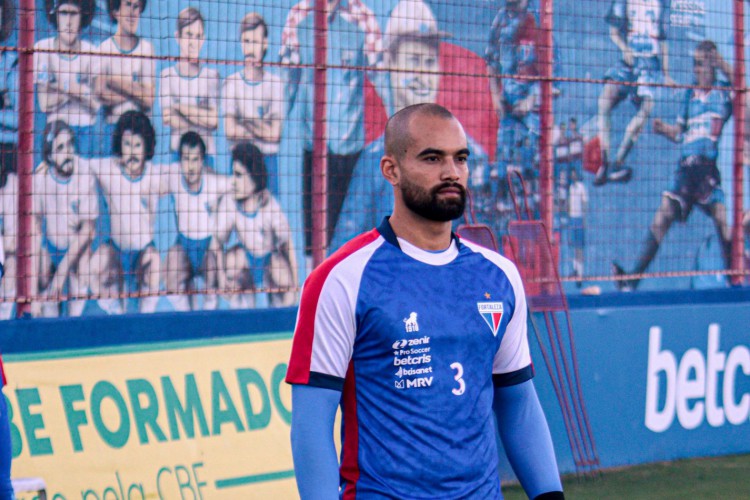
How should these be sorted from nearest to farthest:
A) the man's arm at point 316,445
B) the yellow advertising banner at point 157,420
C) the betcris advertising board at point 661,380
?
1. the man's arm at point 316,445
2. the yellow advertising banner at point 157,420
3. the betcris advertising board at point 661,380

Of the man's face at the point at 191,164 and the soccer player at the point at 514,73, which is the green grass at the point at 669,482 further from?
the man's face at the point at 191,164

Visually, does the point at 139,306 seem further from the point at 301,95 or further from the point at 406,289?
the point at 406,289

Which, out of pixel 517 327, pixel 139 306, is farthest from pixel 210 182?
pixel 517 327

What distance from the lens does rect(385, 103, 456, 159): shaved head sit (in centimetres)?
351

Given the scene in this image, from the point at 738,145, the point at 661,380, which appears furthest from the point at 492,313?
the point at 738,145

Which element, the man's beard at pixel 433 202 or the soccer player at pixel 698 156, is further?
the soccer player at pixel 698 156

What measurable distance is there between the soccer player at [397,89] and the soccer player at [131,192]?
1685mm


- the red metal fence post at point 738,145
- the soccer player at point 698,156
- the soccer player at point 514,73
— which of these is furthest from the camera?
the soccer player at point 698,156

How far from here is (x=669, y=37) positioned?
12492 millimetres

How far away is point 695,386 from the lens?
907 centimetres

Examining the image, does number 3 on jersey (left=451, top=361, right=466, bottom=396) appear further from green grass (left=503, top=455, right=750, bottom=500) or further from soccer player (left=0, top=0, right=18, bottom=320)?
soccer player (left=0, top=0, right=18, bottom=320)

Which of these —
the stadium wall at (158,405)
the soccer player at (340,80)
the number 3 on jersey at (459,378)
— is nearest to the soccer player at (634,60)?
the soccer player at (340,80)

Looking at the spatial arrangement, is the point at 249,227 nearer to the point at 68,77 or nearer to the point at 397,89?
the point at 397,89

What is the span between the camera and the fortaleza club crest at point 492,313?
352 centimetres
